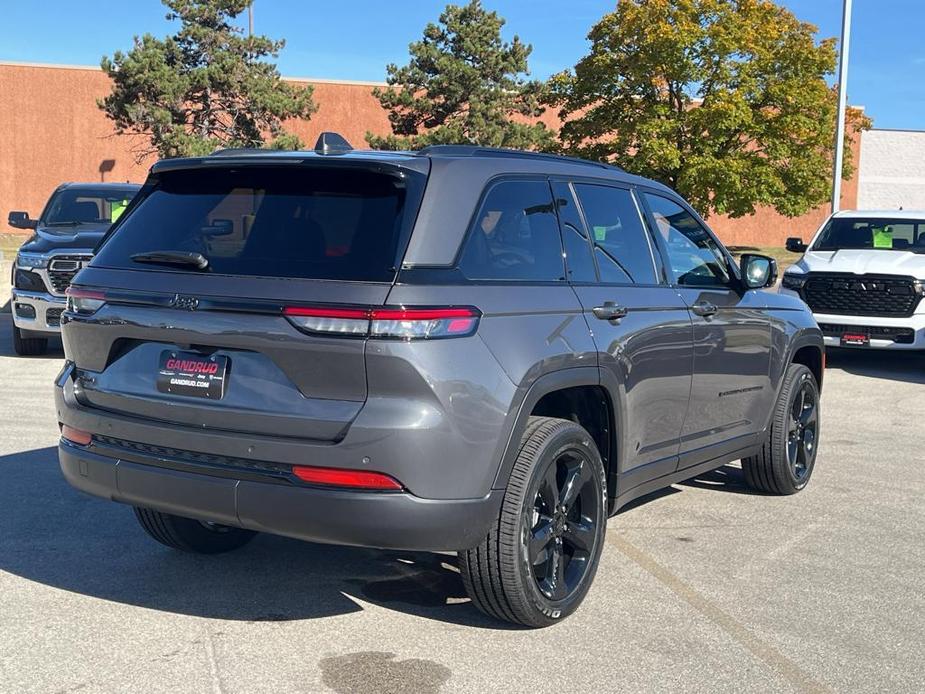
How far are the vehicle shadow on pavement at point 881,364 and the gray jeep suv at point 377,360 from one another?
8722 mm

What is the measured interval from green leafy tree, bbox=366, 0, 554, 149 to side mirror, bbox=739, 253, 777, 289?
33.6 meters

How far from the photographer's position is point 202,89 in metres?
40.1

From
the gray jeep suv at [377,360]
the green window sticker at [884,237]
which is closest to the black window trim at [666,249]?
the gray jeep suv at [377,360]

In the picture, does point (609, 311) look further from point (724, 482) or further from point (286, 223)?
point (724, 482)

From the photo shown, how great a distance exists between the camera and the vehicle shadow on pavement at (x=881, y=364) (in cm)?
1279

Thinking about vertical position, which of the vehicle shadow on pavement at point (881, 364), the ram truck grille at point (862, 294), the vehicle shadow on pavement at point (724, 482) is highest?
the ram truck grille at point (862, 294)

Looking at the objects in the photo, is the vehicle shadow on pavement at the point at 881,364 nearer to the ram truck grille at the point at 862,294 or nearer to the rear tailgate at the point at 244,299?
the ram truck grille at the point at 862,294

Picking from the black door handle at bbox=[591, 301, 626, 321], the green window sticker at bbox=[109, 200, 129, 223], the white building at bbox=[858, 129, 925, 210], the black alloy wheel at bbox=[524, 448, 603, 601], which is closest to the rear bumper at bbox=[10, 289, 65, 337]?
the green window sticker at bbox=[109, 200, 129, 223]

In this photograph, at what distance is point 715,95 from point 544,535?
30.2 metres

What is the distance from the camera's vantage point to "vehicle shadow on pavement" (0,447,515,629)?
15.0 ft

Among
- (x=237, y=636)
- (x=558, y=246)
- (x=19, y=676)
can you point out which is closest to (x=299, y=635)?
(x=237, y=636)

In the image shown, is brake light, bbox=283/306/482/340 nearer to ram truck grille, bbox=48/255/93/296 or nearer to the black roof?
the black roof

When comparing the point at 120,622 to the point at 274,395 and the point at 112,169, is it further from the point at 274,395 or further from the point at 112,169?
the point at 112,169

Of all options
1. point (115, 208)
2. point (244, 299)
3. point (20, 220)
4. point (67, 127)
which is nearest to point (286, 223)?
point (244, 299)
